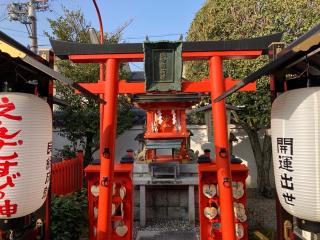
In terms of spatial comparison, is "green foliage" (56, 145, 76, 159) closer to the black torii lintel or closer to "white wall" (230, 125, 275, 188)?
"white wall" (230, 125, 275, 188)

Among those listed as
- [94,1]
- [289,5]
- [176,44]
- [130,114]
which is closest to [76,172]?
[130,114]

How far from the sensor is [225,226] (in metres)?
4.62

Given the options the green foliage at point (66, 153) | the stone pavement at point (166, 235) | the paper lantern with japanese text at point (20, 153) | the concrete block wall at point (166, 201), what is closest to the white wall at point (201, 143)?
the green foliage at point (66, 153)

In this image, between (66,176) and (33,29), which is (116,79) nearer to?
(66,176)

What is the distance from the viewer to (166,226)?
27.3 ft

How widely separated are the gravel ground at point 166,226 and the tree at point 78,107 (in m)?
4.96

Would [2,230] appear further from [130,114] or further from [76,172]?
[130,114]

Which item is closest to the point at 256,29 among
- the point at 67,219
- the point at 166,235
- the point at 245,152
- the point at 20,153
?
the point at 245,152

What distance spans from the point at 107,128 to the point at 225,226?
229 centimetres

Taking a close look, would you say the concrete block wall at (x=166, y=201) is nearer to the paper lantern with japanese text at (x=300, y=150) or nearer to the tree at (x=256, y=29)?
the tree at (x=256, y=29)

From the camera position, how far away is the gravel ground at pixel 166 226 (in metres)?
8.10

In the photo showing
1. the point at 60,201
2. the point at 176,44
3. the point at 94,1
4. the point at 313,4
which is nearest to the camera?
the point at 176,44

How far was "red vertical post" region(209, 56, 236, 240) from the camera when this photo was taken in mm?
4637

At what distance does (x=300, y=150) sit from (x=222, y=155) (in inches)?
72.8
